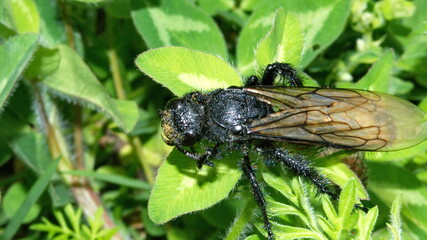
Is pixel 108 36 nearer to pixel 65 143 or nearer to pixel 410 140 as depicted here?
pixel 65 143

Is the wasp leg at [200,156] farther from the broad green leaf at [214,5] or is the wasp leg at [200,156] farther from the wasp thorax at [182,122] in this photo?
the broad green leaf at [214,5]

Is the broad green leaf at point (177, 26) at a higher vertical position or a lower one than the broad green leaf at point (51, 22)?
higher

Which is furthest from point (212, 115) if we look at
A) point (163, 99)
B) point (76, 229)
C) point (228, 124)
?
point (163, 99)

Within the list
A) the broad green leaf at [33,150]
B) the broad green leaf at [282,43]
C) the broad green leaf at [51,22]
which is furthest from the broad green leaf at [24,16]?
the broad green leaf at [282,43]

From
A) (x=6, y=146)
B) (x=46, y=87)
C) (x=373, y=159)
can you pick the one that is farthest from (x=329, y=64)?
(x=6, y=146)

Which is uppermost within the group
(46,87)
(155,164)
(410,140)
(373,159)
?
(410,140)

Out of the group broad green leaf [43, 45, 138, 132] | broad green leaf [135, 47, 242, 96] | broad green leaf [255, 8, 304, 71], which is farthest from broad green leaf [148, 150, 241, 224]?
broad green leaf [43, 45, 138, 132]
